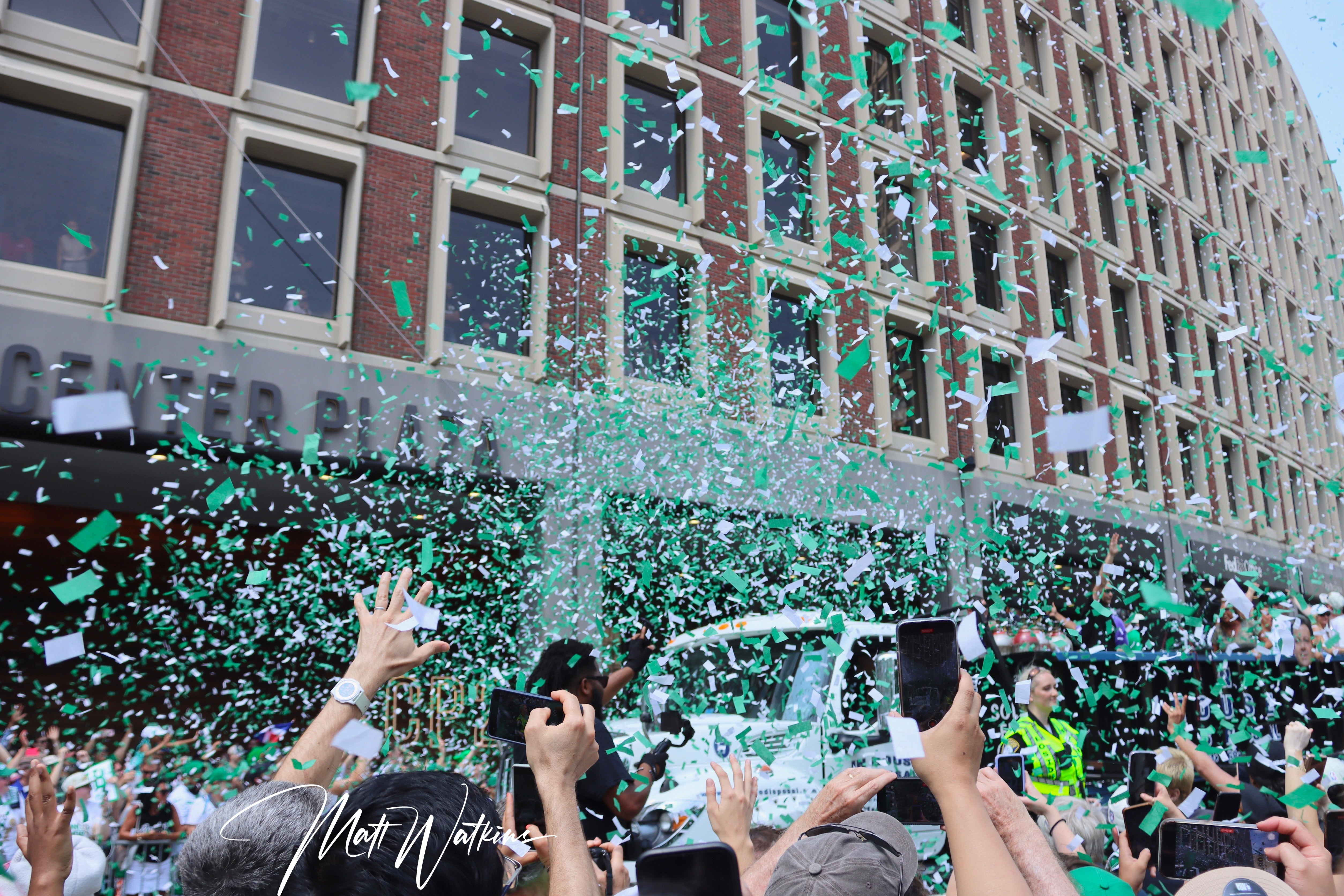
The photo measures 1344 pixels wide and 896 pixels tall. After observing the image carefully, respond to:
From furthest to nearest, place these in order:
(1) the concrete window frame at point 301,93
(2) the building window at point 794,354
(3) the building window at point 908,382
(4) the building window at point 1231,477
→ (4) the building window at point 1231,477 < (3) the building window at point 908,382 < (2) the building window at point 794,354 < (1) the concrete window frame at point 301,93

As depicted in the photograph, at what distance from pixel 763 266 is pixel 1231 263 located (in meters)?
17.6

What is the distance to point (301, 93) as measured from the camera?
35.2ft

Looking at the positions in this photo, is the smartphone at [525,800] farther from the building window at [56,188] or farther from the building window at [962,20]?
the building window at [962,20]

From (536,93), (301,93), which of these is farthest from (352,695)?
(536,93)

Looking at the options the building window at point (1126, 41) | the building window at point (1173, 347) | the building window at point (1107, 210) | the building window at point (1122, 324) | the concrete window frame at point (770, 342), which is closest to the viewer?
the concrete window frame at point (770, 342)

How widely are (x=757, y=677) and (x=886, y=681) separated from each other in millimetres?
901

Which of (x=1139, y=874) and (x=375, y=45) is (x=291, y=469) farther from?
(x=1139, y=874)

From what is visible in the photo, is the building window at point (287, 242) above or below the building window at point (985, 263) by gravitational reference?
below

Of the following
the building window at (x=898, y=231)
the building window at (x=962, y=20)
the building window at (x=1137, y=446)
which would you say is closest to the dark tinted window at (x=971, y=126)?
the building window at (x=962, y=20)

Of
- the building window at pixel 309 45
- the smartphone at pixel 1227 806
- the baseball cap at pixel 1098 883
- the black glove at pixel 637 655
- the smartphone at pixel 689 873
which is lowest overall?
the baseball cap at pixel 1098 883

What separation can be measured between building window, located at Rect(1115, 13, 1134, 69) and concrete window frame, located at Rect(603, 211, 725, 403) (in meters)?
14.8

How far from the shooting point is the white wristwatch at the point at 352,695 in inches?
86.9

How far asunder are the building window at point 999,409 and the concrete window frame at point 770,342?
4.29m

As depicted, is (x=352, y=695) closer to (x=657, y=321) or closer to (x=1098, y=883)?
(x=1098, y=883)
